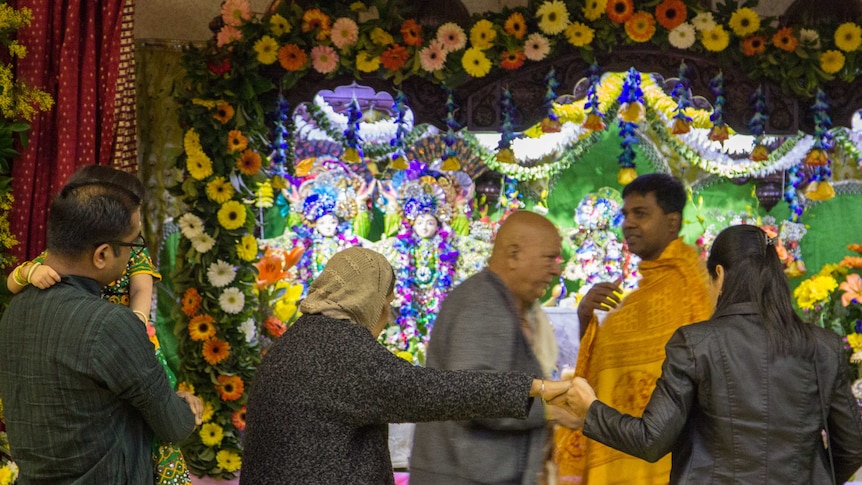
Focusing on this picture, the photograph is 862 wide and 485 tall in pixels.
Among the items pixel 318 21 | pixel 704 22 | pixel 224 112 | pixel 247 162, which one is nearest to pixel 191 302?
pixel 247 162

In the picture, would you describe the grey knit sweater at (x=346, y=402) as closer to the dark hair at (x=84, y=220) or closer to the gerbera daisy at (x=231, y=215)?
the dark hair at (x=84, y=220)

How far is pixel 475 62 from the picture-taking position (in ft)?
17.6

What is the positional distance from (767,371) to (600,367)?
1.12 m

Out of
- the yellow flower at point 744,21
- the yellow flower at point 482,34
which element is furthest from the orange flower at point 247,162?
the yellow flower at point 744,21

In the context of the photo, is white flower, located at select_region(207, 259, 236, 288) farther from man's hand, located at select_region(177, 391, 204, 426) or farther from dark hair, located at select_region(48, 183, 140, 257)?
dark hair, located at select_region(48, 183, 140, 257)

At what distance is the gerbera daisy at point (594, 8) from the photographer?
5.30m

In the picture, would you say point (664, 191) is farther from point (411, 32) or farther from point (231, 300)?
point (231, 300)

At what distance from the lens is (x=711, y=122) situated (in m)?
5.58

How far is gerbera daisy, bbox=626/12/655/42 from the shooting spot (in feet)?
17.4

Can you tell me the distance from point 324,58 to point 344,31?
184mm

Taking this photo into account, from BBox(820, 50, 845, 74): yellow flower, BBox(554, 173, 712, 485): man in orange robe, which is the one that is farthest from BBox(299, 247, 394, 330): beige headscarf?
BBox(820, 50, 845, 74): yellow flower

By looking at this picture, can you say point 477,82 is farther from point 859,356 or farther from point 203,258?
point 859,356


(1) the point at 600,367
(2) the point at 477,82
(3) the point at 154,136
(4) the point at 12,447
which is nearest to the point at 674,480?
(1) the point at 600,367

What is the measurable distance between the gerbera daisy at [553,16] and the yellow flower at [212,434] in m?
2.80
